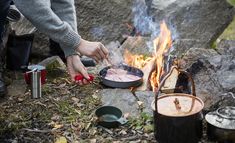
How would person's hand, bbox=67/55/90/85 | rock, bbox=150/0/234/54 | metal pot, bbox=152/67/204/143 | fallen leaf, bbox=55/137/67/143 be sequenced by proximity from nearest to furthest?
1. metal pot, bbox=152/67/204/143
2. fallen leaf, bbox=55/137/67/143
3. person's hand, bbox=67/55/90/85
4. rock, bbox=150/0/234/54

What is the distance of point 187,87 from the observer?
4316 millimetres

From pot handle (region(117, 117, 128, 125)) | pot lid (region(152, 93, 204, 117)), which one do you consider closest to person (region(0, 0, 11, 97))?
pot handle (region(117, 117, 128, 125))

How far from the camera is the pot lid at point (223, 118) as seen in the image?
3465 mm

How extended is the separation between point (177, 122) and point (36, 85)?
1.61 meters

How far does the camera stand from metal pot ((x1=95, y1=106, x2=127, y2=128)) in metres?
3.82

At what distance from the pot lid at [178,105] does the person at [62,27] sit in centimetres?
69

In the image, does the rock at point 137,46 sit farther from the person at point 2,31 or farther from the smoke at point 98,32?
the person at point 2,31

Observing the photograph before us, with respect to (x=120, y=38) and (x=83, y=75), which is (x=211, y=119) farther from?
(x=120, y=38)

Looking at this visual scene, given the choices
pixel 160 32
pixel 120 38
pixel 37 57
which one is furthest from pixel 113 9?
pixel 37 57

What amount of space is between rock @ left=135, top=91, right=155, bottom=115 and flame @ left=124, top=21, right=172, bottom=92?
132mm

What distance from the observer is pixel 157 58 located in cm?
487

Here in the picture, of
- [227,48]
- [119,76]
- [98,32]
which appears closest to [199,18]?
[227,48]

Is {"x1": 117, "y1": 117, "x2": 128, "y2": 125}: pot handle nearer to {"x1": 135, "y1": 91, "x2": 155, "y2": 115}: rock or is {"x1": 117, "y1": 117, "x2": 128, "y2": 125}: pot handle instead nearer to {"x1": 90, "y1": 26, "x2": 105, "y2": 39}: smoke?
{"x1": 135, "y1": 91, "x2": 155, "y2": 115}: rock

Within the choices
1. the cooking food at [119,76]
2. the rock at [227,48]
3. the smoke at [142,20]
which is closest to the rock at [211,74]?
the rock at [227,48]
